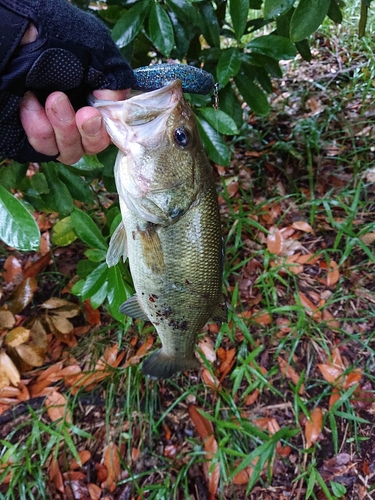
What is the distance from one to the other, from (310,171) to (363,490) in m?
2.37

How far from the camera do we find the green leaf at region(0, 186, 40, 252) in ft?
4.30

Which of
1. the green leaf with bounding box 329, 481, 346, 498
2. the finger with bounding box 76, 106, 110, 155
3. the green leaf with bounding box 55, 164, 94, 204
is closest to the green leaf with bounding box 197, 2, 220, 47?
the green leaf with bounding box 55, 164, 94, 204

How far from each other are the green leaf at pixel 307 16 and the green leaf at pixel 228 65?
421 mm

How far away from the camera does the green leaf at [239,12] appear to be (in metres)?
1.99

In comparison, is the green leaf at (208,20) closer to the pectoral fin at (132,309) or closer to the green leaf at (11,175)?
the green leaf at (11,175)

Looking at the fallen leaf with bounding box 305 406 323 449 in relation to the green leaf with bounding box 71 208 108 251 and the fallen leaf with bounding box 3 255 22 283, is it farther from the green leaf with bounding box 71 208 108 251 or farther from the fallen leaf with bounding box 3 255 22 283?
the fallen leaf with bounding box 3 255 22 283

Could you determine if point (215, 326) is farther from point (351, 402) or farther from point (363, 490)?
point (363, 490)

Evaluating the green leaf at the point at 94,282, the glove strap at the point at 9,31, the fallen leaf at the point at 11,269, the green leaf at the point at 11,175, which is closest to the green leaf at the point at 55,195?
the green leaf at the point at 11,175

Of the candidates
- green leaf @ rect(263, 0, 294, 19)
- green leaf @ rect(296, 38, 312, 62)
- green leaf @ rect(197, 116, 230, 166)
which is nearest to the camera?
green leaf @ rect(263, 0, 294, 19)

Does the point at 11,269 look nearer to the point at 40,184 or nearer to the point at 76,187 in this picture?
the point at 76,187

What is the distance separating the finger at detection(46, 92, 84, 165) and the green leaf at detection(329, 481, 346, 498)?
2.32 metres

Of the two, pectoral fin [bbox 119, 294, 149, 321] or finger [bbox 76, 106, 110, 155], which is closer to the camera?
finger [bbox 76, 106, 110, 155]

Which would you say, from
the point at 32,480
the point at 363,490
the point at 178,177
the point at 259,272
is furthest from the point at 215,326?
the point at 178,177

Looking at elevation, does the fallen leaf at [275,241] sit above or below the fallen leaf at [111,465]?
above
